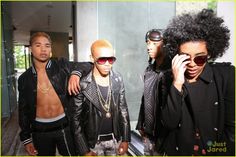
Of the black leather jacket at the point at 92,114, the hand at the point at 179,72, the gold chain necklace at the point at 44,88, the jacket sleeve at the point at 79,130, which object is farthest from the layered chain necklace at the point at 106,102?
the hand at the point at 179,72

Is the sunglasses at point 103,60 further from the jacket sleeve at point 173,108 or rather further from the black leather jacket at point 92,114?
the jacket sleeve at point 173,108

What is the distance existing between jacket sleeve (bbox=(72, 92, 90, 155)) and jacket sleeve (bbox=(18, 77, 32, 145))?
0.38 metres

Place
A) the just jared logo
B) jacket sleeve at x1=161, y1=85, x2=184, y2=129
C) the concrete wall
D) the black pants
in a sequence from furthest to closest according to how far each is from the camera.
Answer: the concrete wall → the black pants → the just jared logo → jacket sleeve at x1=161, y1=85, x2=184, y2=129

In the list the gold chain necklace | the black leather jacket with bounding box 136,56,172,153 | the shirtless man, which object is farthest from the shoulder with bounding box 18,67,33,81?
the black leather jacket with bounding box 136,56,172,153

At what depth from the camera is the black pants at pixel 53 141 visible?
2.00 meters

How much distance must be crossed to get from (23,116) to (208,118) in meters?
1.41

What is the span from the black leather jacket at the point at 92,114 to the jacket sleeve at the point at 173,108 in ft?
1.87

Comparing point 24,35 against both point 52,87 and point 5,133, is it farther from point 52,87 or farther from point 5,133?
point 5,133

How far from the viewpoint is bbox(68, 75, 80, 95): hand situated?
187 centimetres

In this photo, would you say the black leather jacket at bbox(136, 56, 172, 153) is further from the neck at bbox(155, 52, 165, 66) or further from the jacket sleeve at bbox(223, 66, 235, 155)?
the jacket sleeve at bbox(223, 66, 235, 155)

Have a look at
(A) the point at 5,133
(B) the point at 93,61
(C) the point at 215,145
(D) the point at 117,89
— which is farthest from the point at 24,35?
(C) the point at 215,145

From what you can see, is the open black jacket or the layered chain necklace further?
the layered chain necklace

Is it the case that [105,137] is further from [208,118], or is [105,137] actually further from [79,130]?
[208,118]

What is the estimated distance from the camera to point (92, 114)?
190 cm
